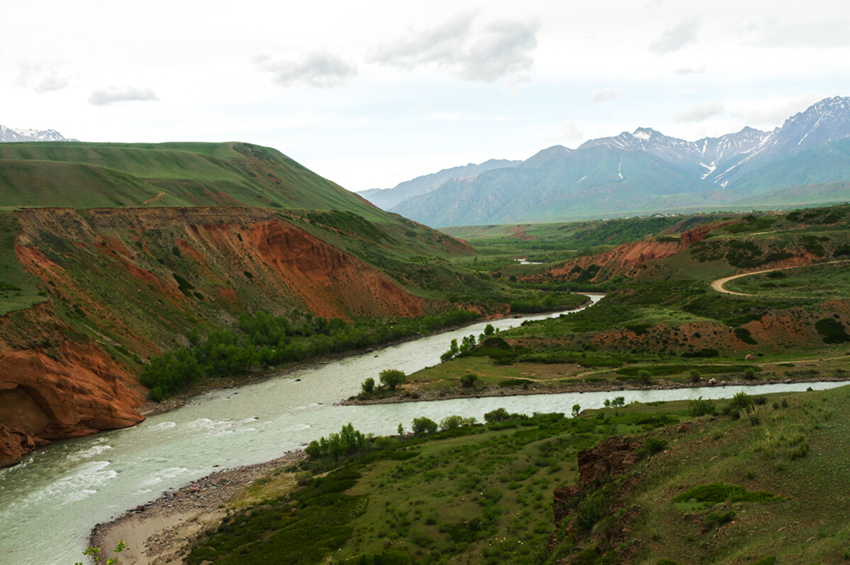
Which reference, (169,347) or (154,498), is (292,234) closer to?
(169,347)

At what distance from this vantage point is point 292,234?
401ft

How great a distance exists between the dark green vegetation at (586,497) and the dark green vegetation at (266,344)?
30146 millimetres

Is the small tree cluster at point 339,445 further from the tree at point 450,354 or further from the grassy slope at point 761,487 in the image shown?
the tree at point 450,354

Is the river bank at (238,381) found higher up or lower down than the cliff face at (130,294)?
lower down

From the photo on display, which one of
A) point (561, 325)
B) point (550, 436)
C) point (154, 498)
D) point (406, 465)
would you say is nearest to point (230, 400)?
point (154, 498)

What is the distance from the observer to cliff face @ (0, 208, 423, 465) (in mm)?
53906

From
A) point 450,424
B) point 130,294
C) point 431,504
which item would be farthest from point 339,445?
point 130,294

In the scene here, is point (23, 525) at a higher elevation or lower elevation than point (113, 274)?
lower

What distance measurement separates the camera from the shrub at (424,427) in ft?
169

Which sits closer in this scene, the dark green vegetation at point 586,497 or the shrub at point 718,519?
the dark green vegetation at point 586,497

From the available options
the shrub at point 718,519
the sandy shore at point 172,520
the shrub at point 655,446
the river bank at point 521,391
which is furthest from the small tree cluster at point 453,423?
the shrub at point 718,519

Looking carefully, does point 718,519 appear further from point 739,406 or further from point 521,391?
point 521,391

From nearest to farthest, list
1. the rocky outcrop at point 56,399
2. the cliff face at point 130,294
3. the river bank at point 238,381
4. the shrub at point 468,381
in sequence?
the rocky outcrop at point 56,399, the cliff face at point 130,294, the river bank at point 238,381, the shrub at point 468,381

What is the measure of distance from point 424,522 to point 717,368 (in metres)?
48.1
